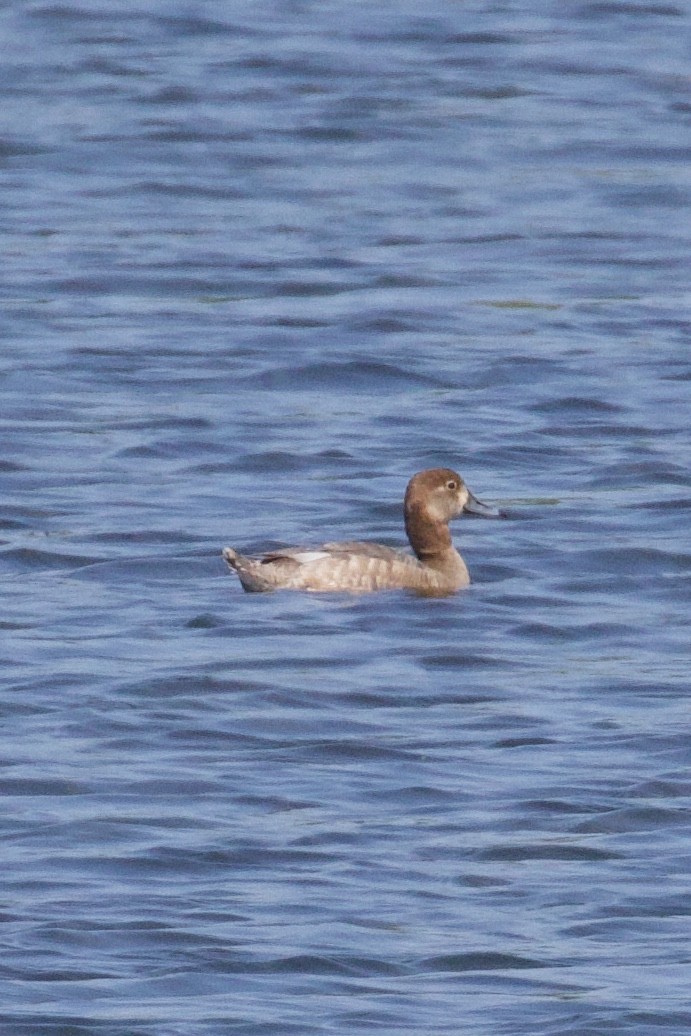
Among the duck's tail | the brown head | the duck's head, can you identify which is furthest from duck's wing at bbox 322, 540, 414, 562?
the duck's tail

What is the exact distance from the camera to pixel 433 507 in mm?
14367

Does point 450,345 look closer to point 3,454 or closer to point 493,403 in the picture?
point 493,403

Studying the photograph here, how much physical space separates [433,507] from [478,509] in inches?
10.4

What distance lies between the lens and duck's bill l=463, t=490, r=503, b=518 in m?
14.4

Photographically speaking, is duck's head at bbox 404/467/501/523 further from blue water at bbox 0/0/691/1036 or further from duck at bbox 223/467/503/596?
blue water at bbox 0/0/691/1036

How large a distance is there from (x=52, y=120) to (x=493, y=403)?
29.2 feet

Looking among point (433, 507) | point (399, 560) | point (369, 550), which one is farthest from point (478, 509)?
point (369, 550)

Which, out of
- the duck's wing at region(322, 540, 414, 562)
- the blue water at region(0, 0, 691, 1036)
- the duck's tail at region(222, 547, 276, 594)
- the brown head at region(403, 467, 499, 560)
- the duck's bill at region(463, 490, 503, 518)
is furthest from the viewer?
the duck's bill at region(463, 490, 503, 518)

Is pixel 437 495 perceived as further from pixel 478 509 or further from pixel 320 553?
pixel 320 553

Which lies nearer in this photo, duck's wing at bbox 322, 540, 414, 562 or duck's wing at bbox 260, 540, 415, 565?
duck's wing at bbox 260, 540, 415, 565

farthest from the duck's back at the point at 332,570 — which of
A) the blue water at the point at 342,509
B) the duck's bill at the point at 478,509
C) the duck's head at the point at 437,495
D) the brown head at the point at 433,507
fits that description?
the duck's bill at the point at 478,509

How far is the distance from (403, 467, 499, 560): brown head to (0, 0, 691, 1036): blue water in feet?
1.28

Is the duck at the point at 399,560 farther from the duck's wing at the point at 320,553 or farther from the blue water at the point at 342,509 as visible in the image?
the blue water at the point at 342,509

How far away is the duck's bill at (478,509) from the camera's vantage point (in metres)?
14.4
